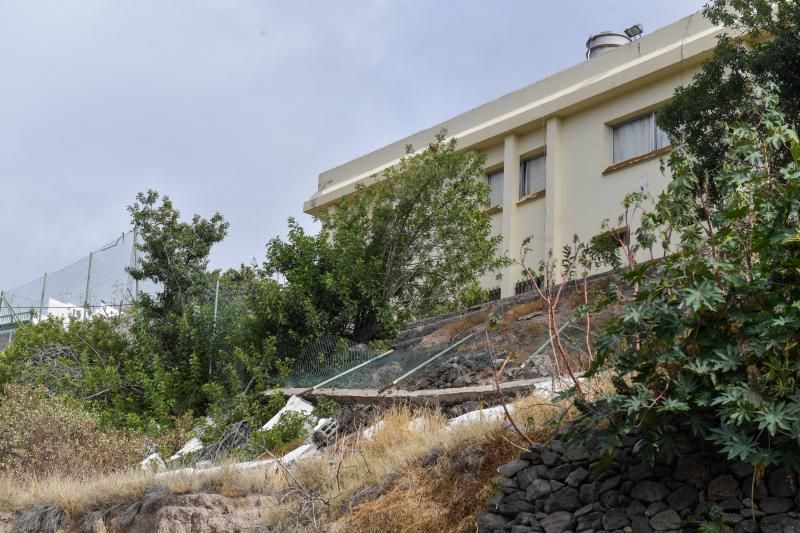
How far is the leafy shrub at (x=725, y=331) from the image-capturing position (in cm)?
772

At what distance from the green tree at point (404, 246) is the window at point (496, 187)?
10.2 ft

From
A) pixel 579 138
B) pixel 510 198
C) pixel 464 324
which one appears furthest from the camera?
pixel 510 198

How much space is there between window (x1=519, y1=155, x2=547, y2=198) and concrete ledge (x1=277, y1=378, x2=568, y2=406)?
388 inches

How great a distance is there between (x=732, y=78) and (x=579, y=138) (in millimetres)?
7733

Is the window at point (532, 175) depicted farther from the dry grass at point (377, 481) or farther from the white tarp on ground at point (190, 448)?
the dry grass at point (377, 481)

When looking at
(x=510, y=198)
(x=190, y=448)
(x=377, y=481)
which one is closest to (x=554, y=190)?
(x=510, y=198)

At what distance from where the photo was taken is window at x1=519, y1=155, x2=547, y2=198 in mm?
24703

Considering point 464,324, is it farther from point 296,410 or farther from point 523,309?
point 296,410

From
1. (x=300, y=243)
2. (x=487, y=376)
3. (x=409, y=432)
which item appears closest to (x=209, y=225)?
(x=300, y=243)

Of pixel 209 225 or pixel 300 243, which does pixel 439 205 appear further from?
pixel 209 225

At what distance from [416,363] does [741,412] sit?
9475mm

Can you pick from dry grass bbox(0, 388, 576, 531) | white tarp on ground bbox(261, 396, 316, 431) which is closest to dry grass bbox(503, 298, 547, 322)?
white tarp on ground bbox(261, 396, 316, 431)

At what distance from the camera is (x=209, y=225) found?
79.0 feet

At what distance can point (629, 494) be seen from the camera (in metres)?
8.52
